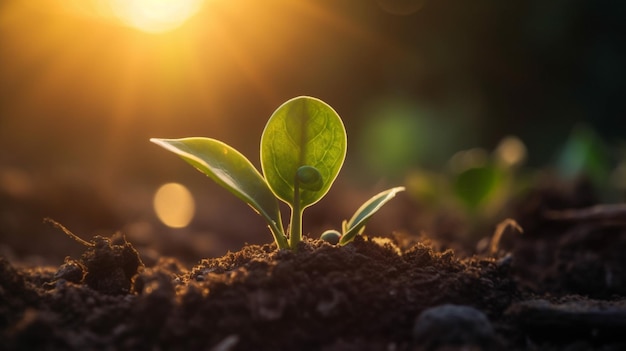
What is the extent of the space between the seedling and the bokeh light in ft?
9.69

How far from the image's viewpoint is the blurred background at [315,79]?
24.5 feet

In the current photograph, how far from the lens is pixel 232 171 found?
1.75 meters

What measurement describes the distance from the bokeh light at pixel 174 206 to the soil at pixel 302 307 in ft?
9.90

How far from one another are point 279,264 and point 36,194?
11.7 feet

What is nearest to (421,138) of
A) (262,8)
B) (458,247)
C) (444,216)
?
(262,8)

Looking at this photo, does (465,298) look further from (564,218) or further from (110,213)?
(110,213)

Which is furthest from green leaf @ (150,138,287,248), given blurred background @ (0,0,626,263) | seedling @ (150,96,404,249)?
blurred background @ (0,0,626,263)

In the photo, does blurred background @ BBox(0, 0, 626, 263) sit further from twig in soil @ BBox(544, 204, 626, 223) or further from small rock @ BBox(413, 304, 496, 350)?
small rock @ BBox(413, 304, 496, 350)

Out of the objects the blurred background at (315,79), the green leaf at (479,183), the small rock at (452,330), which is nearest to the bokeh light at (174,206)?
the blurred background at (315,79)

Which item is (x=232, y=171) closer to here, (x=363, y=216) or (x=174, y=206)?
(x=363, y=216)

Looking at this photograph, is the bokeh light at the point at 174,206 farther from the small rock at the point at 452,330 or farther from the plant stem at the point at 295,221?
the small rock at the point at 452,330

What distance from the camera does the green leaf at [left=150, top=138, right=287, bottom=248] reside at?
1.56 meters

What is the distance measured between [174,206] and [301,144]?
12.7 ft

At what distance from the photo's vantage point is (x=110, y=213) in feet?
14.7
